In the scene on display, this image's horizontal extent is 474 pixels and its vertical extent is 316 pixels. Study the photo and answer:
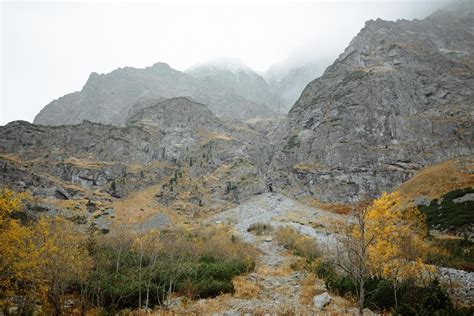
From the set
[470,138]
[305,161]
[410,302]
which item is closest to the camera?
[410,302]

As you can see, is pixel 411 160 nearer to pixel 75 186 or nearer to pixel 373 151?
pixel 373 151

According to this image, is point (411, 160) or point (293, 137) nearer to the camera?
point (411, 160)

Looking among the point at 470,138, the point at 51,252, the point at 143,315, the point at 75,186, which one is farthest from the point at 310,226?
the point at 75,186

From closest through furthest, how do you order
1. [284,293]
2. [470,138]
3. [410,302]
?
1. [410,302]
2. [284,293]
3. [470,138]

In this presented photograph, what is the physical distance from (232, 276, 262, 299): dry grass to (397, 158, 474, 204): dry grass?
50313mm

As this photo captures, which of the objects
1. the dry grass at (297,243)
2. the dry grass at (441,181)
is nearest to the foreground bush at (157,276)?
the dry grass at (297,243)

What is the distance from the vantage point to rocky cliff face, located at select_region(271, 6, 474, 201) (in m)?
87.8

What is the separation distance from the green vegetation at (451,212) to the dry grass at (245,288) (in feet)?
101

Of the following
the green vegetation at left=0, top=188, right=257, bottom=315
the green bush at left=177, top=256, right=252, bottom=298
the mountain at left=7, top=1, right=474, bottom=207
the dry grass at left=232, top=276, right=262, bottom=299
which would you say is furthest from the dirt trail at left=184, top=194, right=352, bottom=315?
the mountain at left=7, top=1, right=474, bottom=207

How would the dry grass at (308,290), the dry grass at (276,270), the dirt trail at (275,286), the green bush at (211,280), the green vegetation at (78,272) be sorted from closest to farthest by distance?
1. the green vegetation at (78,272)
2. the dirt trail at (275,286)
3. the dry grass at (308,290)
4. the green bush at (211,280)
5. the dry grass at (276,270)

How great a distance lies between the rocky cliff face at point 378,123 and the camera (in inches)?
3457

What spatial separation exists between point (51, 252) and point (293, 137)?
372 feet

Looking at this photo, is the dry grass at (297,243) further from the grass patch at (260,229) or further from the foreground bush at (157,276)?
the foreground bush at (157,276)

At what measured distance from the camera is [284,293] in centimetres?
2228
